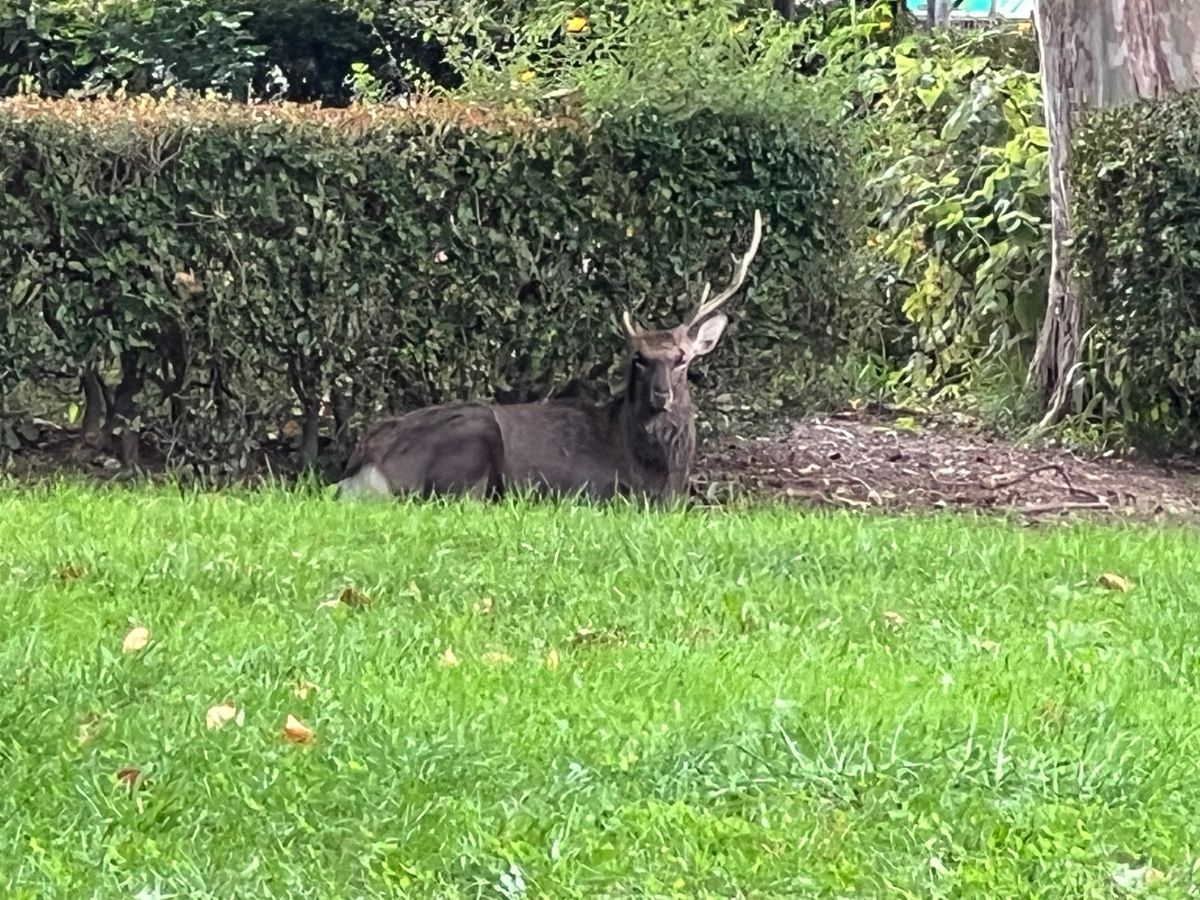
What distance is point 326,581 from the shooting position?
22.1ft

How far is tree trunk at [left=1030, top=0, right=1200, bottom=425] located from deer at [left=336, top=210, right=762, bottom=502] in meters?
3.63

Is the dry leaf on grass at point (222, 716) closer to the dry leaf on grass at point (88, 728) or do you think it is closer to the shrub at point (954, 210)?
the dry leaf on grass at point (88, 728)

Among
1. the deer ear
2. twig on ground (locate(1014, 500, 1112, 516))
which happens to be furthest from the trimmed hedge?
the deer ear

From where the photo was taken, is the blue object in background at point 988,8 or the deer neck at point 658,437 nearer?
the deer neck at point 658,437

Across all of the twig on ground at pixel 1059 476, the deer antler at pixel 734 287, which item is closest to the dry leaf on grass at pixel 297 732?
the deer antler at pixel 734 287

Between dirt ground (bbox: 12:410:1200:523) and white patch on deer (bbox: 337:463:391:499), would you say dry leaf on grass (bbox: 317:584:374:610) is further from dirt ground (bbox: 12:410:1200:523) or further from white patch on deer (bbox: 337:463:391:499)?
dirt ground (bbox: 12:410:1200:523)

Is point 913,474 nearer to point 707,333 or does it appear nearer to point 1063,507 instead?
point 1063,507

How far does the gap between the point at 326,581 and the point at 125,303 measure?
10.7 ft

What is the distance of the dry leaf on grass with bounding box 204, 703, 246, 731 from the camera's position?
4.95 m

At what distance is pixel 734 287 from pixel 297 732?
17.0 ft

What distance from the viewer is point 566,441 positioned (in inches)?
377

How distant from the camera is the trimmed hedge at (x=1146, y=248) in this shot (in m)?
10.6

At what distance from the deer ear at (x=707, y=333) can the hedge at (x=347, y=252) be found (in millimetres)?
560

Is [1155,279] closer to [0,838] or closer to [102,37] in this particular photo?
[0,838]
